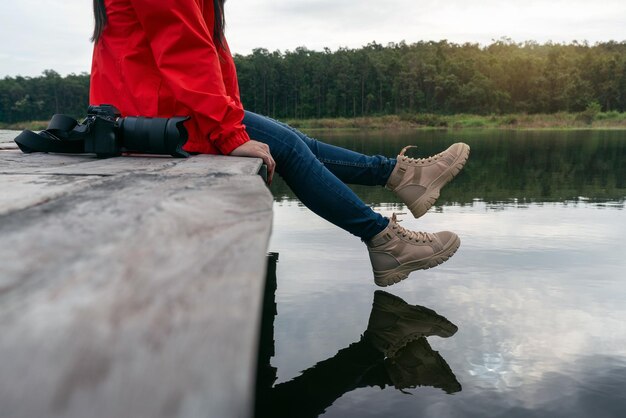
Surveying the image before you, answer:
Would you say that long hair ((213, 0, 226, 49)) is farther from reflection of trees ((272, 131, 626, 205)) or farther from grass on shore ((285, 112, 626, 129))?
grass on shore ((285, 112, 626, 129))

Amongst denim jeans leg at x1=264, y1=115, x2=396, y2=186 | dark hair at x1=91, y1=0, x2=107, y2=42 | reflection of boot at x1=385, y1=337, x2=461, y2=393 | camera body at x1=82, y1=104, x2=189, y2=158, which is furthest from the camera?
denim jeans leg at x1=264, y1=115, x2=396, y2=186

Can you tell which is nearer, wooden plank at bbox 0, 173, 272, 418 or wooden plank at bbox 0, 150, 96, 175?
wooden plank at bbox 0, 173, 272, 418

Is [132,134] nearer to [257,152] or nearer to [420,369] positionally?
[257,152]

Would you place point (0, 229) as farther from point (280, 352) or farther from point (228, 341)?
point (280, 352)

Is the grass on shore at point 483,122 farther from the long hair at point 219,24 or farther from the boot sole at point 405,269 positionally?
the long hair at point 219,24

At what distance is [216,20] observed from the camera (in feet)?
7.96

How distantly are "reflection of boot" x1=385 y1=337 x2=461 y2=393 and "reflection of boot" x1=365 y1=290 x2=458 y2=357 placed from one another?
0.17 feet

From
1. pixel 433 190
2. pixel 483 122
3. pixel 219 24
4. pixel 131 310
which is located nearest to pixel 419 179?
pixel 433 190

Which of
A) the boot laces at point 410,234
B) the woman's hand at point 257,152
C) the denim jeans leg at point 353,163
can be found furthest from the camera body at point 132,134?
the boot laces at point 410,234

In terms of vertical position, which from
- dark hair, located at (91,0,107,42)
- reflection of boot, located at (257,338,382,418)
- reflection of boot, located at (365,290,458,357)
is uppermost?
dark hair, located at (91,0,107,42)

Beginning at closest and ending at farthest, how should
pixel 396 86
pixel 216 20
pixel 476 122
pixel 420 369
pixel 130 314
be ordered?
1. pixel 130 314
2. pixel 420 369
3. pixel 216 20
4. pixel 476 122
5. pixel 396 86

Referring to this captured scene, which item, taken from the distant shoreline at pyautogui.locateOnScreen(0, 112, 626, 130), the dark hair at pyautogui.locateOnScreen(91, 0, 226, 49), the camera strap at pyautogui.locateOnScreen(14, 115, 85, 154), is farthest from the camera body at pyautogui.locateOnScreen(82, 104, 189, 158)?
the distant shoreline at pyautogui.locateOnScreen(0, 112, 626, 130)

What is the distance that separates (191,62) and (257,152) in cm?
41

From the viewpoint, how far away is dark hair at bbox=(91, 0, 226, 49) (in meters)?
2.23
